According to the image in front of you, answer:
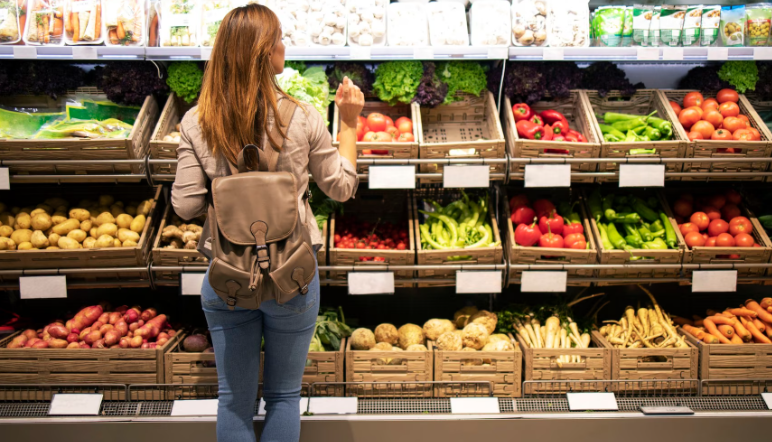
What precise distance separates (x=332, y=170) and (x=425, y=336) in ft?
4.83

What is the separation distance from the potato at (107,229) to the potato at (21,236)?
33 centimetres

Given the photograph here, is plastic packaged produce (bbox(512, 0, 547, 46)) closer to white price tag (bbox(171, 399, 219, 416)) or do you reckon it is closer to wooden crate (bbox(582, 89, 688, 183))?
wooden crate (bbox(582, 89, 688, 183))

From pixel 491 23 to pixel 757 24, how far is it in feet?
4.55

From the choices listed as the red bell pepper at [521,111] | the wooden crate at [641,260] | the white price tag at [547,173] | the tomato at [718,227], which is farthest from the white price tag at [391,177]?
the tomato at [718,227]

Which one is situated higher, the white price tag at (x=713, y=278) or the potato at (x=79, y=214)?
the potato at (x=79, y=214)

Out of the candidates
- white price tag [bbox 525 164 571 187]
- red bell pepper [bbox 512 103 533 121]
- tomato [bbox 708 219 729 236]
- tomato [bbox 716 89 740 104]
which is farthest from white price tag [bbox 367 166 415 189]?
tomato [bbox 716 89 740 104]

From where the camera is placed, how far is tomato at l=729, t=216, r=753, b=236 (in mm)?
3006

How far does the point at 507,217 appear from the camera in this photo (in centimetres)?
309

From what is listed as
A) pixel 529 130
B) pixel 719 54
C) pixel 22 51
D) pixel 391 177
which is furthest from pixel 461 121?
pixel 22 51

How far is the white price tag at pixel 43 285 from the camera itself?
9.15 feet

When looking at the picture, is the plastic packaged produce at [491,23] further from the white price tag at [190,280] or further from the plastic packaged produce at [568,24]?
the white price tag at [190,280]

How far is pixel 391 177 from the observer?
9.16ft

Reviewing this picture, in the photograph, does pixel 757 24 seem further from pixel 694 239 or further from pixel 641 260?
pixel 641 260

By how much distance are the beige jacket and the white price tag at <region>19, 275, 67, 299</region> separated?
4.55 feet
